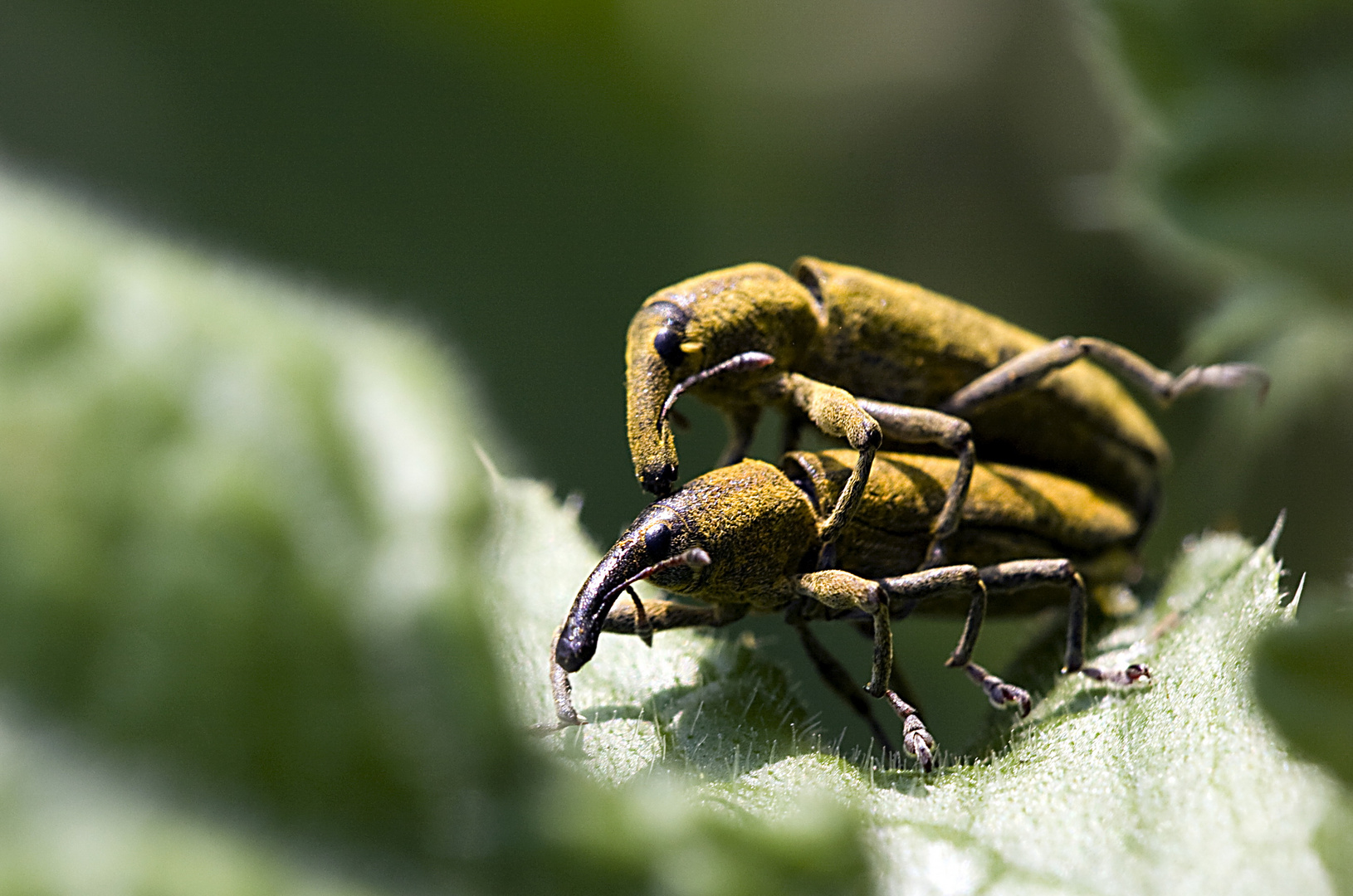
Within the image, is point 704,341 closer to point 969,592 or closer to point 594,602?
point 594,602

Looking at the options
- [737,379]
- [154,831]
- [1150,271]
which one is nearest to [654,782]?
[154,831]

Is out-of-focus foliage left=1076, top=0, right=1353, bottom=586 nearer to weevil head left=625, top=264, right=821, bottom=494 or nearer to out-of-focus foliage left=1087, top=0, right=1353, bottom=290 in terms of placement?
out-of-focus foliage left=1087, top=0, right=1353, bottom=290

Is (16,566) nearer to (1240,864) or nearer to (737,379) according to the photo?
(1240,864)

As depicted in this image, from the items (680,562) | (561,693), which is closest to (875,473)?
(680,562)

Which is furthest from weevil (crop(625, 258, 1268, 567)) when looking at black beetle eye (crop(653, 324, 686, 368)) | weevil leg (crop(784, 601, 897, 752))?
weevil leg (crop(784, 601, 897, 752))

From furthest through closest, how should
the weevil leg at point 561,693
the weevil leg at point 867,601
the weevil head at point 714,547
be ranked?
1. the weevil leg at point 867,601
2. the weevil head at point 714,547
3. the weevil leg at point 561,693

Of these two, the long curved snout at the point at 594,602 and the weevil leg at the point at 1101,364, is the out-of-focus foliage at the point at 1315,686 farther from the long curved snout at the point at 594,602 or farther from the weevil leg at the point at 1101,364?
the weevil leg at the point at 1101,364

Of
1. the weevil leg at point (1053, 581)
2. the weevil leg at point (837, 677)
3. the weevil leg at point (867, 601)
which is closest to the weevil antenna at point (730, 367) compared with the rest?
the weevil leg at point (867, 601)
